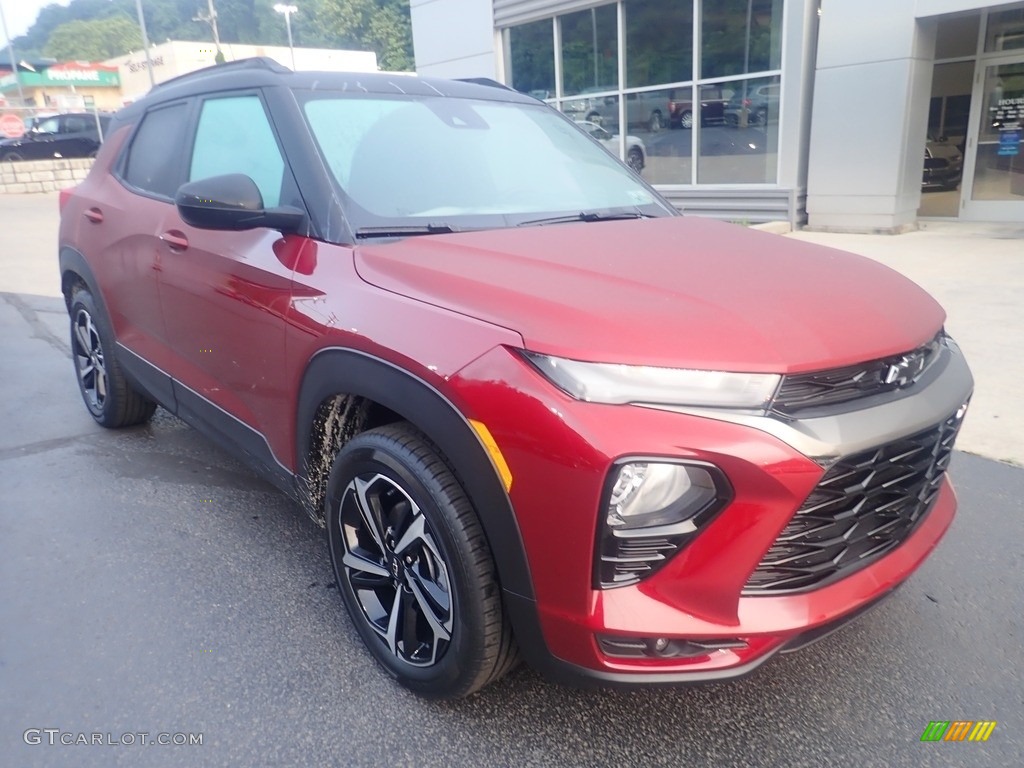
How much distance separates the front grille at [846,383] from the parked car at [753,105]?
10.3m

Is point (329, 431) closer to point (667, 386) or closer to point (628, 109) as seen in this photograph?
point (667, 386)

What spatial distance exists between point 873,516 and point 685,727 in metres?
0.78

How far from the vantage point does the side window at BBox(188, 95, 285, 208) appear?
9.07 ft

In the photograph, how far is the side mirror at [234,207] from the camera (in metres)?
2.50

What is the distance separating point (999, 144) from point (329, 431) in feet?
38.7

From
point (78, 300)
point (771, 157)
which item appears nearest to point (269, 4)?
point (771, 157)

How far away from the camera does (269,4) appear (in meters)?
86.1

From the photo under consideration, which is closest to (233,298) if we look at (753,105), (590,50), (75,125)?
(753,105)

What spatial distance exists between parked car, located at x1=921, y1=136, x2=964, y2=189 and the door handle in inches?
444

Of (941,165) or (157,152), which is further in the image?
(941,165)

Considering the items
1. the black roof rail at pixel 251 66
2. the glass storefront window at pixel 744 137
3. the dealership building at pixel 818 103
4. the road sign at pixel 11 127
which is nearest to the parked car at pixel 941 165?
the dealership building at pixel 818 103

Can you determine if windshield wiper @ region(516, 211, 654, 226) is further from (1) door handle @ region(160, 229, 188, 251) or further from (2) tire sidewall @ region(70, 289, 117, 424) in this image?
(2) tire sidewall @ region(70, 289, 117, 424)

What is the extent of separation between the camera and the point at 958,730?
7.13ft

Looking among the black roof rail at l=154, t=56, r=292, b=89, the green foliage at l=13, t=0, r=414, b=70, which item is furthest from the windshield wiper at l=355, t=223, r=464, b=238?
the green foliage at l=13, t=0, r=414, b=70
